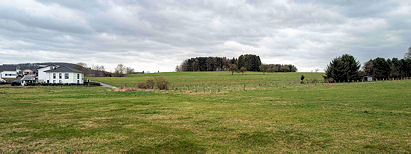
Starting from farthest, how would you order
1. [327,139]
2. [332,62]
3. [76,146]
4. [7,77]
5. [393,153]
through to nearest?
[7,77] < [332,62] < [327,139] < [76,146] < [393,153]

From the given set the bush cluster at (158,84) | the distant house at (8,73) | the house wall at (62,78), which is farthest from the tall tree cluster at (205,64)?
the bush cluster at (158,84)

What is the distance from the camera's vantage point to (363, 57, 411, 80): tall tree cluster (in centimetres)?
7088

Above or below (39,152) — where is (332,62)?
above

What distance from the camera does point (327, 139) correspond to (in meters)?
7.53

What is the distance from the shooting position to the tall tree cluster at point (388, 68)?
70.9 m

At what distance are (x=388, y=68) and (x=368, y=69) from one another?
17.2 feet

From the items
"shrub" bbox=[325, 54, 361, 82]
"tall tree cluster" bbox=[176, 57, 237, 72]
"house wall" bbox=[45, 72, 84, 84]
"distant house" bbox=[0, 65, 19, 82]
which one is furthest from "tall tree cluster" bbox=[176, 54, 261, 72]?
"house wall" bbox=[45, 72, 84, 84]

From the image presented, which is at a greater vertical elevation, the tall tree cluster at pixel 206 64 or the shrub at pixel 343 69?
the tall tree cluster at pixel 206 64

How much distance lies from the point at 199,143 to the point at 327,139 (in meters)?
4.22

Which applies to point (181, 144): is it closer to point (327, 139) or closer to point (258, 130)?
point (258, 130)

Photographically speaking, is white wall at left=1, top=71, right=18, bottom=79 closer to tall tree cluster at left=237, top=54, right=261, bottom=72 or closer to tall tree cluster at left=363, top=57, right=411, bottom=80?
tall tree cluster at left=237, top=54, right=261, bottom=72

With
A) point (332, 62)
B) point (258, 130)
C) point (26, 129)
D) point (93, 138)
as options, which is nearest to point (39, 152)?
point (93, 138)

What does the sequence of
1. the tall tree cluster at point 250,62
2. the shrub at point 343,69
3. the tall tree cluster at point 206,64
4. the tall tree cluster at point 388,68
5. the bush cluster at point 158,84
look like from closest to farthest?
the bush cluster at point 158,84
the shrub at point 343,69
the tall tree cluster at point 388,68
the tall tree cluster at point 250,62
the tall tree cluster at point 206,64

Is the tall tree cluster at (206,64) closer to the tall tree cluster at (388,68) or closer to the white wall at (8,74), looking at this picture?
the tall tree cluster at (388,68)
